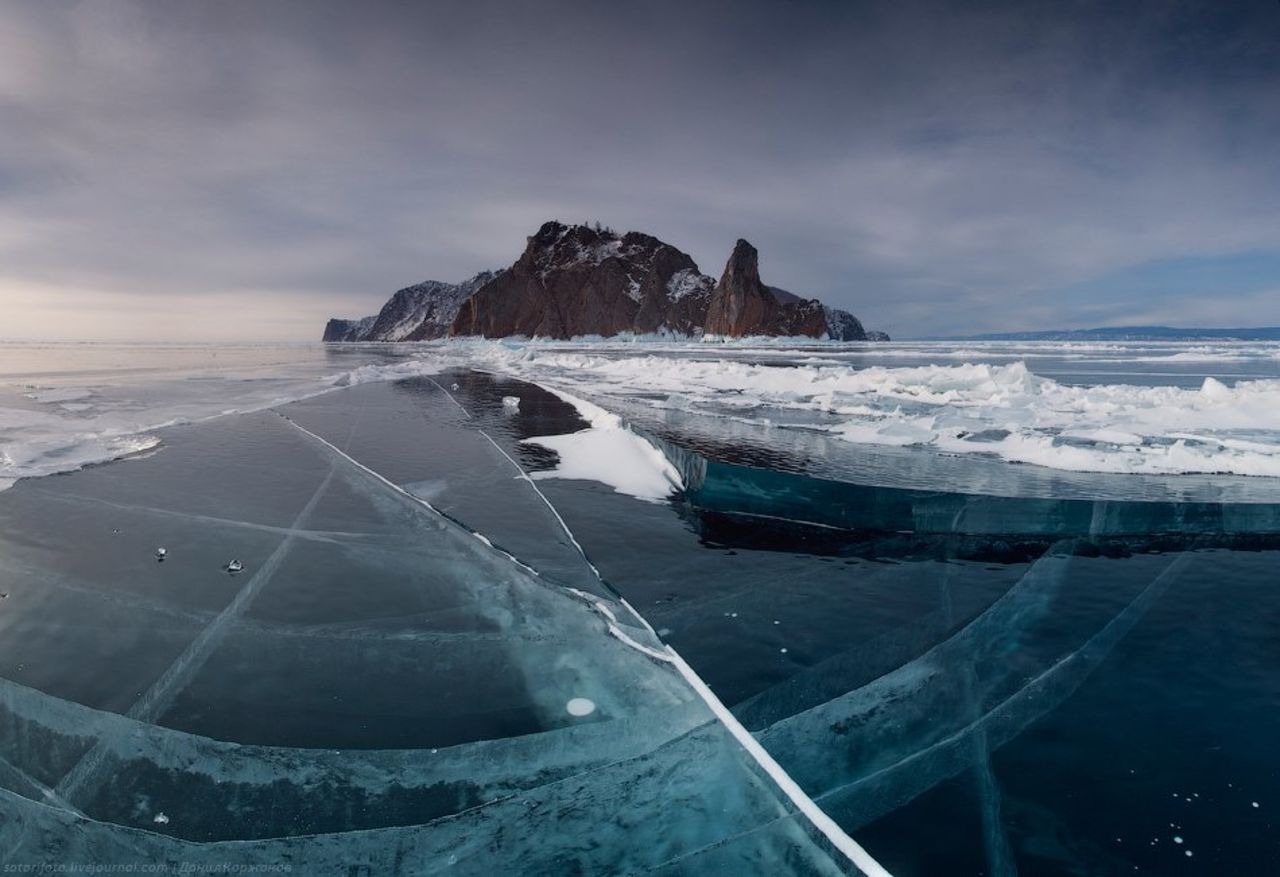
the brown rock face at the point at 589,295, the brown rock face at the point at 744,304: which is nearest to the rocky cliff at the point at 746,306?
the brown rock face at the point at 744,304

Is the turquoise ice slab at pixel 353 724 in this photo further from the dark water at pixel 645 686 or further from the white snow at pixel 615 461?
the white snow at pixel 615 461

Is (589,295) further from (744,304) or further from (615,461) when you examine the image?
(615,461)

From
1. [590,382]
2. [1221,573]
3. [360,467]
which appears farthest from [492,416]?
[1221,573]

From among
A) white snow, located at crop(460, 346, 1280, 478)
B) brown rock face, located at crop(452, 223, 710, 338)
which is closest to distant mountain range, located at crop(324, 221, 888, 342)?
brown rock face, located at crop(452, 223, 710, 338)

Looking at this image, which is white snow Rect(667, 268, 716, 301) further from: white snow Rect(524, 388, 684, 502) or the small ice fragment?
the small ice fragment

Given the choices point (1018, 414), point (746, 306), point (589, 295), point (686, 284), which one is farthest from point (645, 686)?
point (686, 284)
